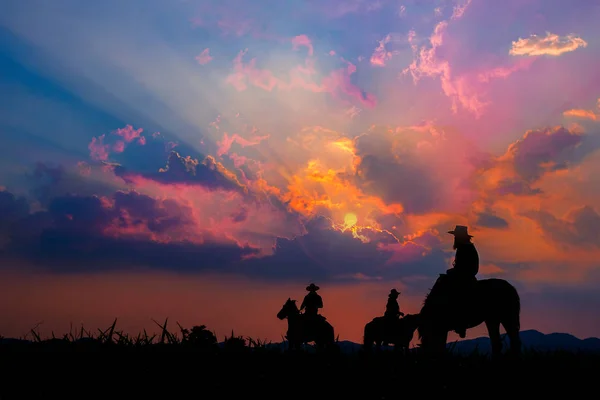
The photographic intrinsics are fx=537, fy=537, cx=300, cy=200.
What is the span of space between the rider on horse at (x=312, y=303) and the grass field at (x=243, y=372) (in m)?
13.7

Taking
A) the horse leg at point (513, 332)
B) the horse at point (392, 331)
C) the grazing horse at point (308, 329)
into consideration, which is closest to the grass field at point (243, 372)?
the horse leg at point (513, 332)

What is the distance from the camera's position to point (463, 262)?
15625mm

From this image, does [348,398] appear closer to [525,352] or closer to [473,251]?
[525,352]

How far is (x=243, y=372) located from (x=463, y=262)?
9696mm

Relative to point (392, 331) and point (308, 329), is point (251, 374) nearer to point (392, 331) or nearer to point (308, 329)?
point (308, 329)

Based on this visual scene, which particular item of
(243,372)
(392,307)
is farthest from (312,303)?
(243,372)

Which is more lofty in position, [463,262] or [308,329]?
[463,262]

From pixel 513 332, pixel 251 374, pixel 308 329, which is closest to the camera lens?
pixel 251 374

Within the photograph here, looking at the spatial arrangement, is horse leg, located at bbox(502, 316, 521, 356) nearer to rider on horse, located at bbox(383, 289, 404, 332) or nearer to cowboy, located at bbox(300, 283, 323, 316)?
cowboy, located at bbox(300, 283, 323, 316)

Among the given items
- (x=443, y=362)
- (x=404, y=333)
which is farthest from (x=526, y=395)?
(x=404, y=333)

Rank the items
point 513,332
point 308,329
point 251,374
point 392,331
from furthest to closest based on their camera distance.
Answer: point 392,331 → point 308,329 → point 513,332 → point 251,374

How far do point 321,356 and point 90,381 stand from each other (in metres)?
3.74

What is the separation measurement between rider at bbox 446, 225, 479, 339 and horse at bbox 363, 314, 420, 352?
12342mm

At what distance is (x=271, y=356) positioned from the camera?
909 cm
